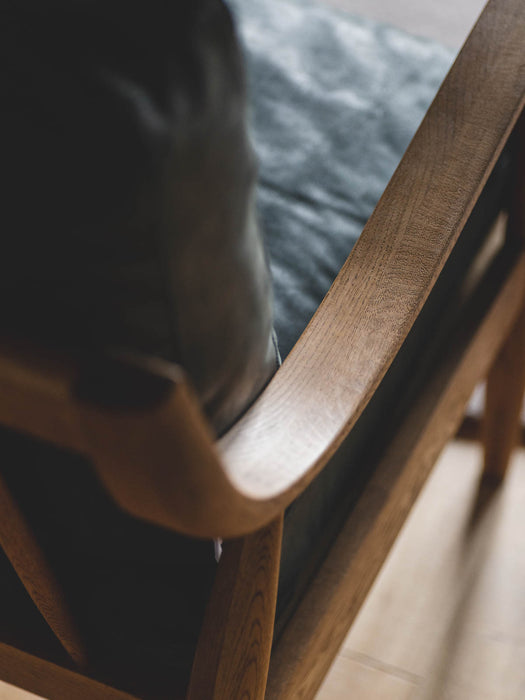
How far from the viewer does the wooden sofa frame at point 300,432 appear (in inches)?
12.1

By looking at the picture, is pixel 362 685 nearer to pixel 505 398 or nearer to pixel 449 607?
pixel 449 607

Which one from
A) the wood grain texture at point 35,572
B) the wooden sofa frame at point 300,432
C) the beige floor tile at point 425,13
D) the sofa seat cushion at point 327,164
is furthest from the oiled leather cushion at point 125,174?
the beige floor tile at point 425,13

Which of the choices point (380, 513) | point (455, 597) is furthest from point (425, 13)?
point (380, 513)

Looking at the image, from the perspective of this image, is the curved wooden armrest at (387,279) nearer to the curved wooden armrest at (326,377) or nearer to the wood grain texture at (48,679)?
the curved wooden armrest at (326,377)

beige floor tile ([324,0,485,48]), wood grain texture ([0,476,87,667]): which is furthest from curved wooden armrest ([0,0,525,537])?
beige floor tile ([324,0,485,48])

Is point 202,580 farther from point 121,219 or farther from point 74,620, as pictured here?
point 121,219

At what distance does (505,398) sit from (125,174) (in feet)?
2.65

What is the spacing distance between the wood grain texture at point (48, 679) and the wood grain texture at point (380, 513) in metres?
0.12

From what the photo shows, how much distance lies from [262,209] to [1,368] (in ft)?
1.50

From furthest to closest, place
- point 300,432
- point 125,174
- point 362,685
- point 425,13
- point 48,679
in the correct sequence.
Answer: point 425,13, point 362,685, point 48,679, point 300,432, point 125,174

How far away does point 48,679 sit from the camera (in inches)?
23.1

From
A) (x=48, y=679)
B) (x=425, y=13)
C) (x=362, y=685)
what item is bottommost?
(x=362, y=685)

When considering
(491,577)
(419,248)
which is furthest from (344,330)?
(491,577)

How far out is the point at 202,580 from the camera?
0.49 m
